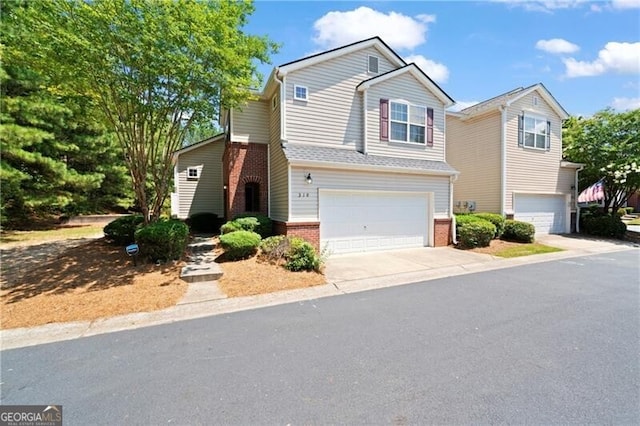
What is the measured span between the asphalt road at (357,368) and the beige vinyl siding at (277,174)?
5.45 meters

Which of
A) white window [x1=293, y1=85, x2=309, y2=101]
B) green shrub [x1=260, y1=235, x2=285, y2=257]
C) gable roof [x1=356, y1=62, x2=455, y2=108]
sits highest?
gable roof [x1=356, y1=62, x2=455, y2=108]

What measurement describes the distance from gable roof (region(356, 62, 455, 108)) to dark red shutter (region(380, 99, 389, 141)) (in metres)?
0.88

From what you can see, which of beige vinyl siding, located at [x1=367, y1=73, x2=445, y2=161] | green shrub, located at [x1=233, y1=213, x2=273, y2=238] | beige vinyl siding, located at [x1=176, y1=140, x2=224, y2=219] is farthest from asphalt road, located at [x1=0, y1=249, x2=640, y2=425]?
beige vinyl siding, located at [x1=176, y1=140, x2=224, y2=219]

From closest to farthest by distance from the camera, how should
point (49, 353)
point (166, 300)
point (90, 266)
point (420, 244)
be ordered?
point (49, 353), point (166, 300), point (90, 266), point (420, 244)

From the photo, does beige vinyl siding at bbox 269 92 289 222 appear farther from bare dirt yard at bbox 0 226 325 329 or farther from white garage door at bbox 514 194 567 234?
white garage door at bbox 514 194 567 234

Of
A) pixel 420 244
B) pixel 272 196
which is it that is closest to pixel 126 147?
pixel 272 196

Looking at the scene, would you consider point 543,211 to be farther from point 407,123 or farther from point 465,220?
point 407,123

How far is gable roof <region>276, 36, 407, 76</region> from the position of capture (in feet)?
35.4

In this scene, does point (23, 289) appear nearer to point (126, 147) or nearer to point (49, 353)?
point (49, 353)

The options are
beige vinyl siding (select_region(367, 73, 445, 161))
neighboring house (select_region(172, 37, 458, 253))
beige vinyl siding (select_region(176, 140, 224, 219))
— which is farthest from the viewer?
beige vinyl siding (select_region(176, 140, 224, 219))

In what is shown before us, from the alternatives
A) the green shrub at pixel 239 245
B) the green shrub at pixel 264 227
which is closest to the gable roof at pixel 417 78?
the green shrub at pixel 264 227

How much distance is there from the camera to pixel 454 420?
266 cm

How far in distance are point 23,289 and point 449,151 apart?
→ 1824 centimetres

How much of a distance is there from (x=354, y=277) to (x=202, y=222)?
1045 cm
